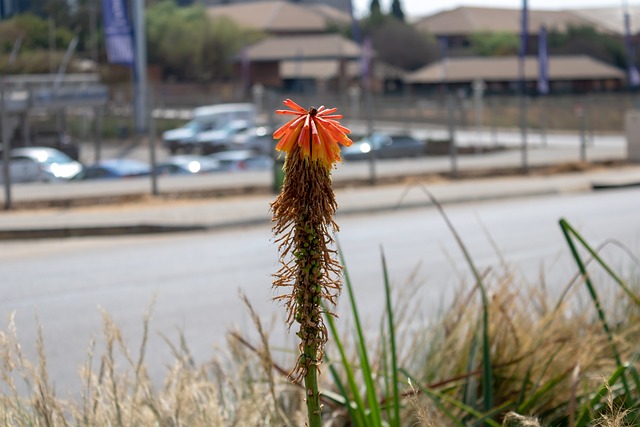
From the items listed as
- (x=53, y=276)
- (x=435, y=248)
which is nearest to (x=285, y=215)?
(x=53, y=276)

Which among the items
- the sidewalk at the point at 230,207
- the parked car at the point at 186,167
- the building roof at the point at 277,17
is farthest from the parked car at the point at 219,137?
the building roof at the point at 277,17

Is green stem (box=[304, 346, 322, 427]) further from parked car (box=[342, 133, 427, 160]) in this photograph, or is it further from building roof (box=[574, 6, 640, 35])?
building roof (box=[574, 6, 640, 35])

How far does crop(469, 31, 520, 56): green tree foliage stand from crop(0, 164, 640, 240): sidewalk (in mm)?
69198

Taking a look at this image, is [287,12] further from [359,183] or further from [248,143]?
[359,183]

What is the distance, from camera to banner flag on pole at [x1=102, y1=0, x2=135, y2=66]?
25953mm

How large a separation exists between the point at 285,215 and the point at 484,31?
95.6 meters

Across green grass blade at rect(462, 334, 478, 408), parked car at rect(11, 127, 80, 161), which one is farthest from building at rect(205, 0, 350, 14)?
green grass blade at rect(462, 334, 478, 408)

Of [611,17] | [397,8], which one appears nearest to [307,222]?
[611,17]

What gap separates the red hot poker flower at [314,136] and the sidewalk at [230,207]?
1100 centimetres

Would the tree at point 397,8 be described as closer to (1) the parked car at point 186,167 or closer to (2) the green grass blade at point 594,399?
(1) the parked car at point 186,167

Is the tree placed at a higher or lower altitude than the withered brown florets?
higher

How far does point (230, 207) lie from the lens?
1766 centimetres

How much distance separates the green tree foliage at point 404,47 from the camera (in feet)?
306

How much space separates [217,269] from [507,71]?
7048 cm
